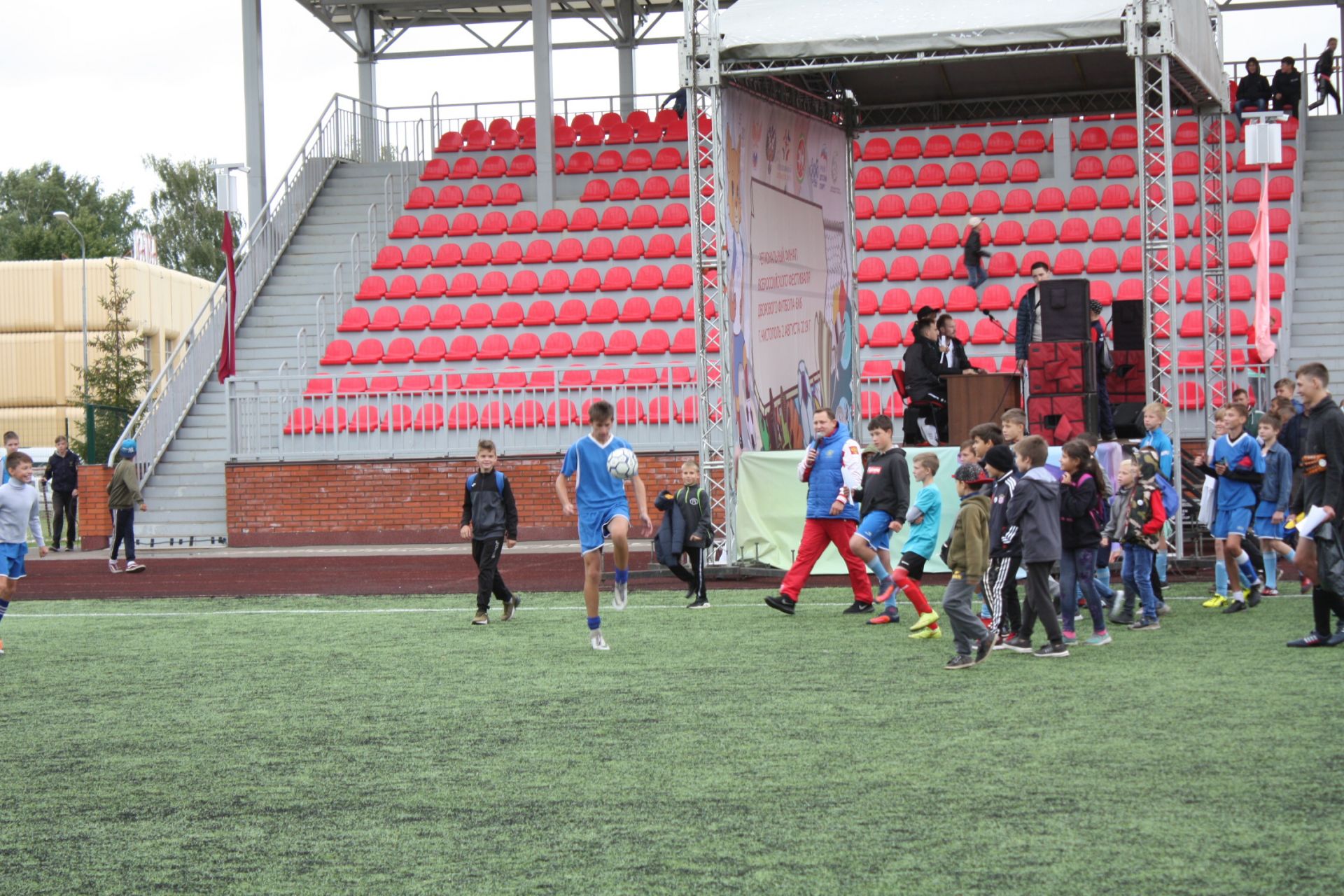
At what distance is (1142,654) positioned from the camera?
10.2m

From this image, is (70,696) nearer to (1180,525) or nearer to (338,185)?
(1180,525)

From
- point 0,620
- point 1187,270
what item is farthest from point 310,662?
point 1187,270

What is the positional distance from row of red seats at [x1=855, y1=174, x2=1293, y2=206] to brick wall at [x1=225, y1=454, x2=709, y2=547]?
803cm

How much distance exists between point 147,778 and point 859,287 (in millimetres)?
20310

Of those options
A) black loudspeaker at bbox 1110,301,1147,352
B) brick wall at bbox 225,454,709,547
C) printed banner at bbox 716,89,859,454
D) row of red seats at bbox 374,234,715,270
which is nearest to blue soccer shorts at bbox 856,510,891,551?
printed banner at bbox 716,89,859,454

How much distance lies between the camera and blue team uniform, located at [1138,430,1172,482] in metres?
12.9

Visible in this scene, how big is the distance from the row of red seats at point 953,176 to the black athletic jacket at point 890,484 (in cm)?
1649

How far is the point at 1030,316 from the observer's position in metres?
17.2

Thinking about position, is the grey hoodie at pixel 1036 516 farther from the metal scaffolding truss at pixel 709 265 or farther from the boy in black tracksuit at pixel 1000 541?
the metal scaffolding truss at pixel 709 265

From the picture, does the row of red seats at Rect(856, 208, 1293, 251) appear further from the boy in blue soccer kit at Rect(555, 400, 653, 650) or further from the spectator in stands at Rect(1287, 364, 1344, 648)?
the spectator in stands at Rect(1287, 364, 1344, 648)

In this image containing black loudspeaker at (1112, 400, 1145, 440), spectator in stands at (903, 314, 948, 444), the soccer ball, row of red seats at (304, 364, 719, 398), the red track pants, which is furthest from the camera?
row of red seats at (304, 364, 719, 398)

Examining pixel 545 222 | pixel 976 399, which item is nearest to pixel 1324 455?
pixel 976 399

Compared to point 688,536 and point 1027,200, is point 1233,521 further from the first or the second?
point 1027,200

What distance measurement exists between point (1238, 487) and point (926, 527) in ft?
9.29
